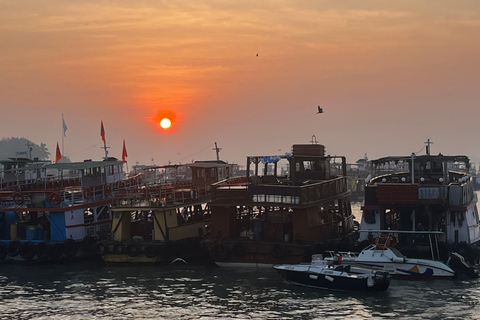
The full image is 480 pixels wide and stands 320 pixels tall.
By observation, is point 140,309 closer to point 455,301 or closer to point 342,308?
point 342,308

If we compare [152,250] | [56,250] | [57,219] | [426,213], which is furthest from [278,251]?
[57,219]

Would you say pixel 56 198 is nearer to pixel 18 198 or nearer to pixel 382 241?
pixel 18 198

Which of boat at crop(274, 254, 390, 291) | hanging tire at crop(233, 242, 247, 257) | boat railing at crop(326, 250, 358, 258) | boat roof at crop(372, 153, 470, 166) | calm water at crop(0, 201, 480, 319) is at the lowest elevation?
calm water at crop(0, 201, 480, 319)

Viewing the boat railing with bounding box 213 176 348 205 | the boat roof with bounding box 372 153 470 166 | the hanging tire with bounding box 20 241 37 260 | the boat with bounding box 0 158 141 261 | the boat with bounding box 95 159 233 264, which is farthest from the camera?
the boat with bounding box 0 158 141 261

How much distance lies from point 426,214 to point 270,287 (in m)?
9.54

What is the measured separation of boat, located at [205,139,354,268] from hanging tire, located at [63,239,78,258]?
8.21m

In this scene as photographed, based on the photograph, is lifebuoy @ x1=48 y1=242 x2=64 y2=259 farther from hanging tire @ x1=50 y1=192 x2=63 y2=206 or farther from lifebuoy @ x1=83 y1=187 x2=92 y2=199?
lifebuoy @ x1=83 y1=187 x2=92 y2=199

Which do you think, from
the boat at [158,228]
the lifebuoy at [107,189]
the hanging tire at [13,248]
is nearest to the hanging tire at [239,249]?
the boat at [158,228]

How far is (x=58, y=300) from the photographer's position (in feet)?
102

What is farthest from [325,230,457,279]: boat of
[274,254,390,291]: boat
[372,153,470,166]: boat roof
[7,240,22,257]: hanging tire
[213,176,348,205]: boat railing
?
[7,240,22,257]: hanging tire

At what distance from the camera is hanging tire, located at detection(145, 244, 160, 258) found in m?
38.3

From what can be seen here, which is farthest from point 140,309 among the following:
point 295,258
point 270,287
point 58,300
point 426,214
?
point 426,214

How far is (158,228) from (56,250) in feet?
19.4

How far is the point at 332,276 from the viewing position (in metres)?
31.1
